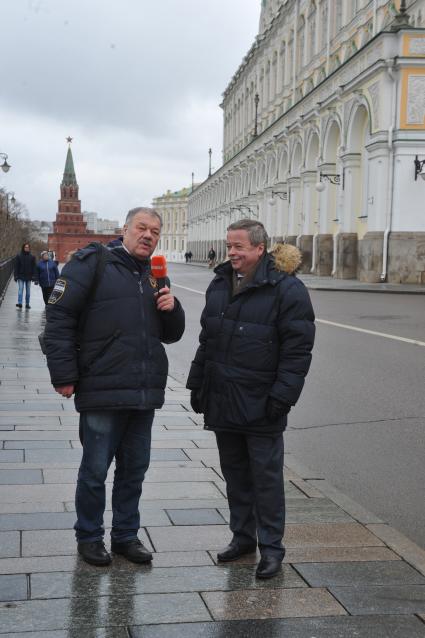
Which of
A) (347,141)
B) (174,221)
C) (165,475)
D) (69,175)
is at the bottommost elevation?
(165,475)

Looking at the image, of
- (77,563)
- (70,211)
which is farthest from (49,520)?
(70,211)

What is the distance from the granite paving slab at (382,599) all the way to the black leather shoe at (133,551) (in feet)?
3.09

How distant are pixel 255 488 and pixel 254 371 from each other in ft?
2.09

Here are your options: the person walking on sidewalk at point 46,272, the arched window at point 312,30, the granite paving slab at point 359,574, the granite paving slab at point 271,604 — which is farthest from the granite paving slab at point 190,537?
the arched window at point 312,30

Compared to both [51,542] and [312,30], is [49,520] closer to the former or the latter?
[51,542]

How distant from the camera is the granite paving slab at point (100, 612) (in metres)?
3.45

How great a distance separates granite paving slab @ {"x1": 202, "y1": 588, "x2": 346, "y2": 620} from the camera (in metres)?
3.62

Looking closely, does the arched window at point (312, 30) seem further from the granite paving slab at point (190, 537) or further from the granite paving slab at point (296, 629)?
the granite paving slab at point (296, 629)

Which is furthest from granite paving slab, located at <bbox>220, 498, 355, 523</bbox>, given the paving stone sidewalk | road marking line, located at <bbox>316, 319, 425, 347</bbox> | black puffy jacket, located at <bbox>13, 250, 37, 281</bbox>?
black puffy jacket, located at <bbox>13, 250, 37, 281</bbox>

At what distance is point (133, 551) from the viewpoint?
13.8 ft

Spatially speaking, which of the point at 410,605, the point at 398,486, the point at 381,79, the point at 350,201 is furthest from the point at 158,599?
the point at 350,201

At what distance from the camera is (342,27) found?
45406 millimetres

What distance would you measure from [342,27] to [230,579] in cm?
4538

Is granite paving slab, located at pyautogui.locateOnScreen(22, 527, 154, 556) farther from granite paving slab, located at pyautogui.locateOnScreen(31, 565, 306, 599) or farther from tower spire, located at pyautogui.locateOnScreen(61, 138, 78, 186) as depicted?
tower spire, located at pyautogui.locateOnScreen(61, 138, 78, 186)
